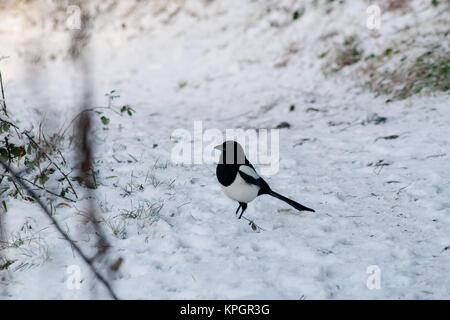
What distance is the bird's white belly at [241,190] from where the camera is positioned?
315 centimetres

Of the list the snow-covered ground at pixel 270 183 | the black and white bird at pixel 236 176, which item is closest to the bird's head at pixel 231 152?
the black and white bird at pixel 236 176

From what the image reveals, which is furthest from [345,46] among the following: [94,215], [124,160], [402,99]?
[94,215]

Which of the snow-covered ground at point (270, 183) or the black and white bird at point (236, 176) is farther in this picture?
the black and white bird at point (236, 176)

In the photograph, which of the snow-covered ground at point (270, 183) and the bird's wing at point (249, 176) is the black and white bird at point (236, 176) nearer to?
the bird's wing at point (249, 176)

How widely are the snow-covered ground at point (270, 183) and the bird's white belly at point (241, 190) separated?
223 millimetres

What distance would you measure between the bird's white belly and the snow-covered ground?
0.73 feet

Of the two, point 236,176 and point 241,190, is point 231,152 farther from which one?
point 241,190

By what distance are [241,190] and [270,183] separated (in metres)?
1.05

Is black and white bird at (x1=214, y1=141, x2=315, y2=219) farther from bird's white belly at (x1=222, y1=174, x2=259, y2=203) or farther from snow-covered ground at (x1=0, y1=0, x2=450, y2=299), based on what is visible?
snow-covered ground at (x1=0, y1=0, x2=450, y2=299)

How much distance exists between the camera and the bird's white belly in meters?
3.15

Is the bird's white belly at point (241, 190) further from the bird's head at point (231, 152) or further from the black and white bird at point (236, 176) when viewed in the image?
the bird's head at point (231, 152)

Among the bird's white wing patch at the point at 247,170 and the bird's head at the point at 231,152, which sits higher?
the bird's head at the point at 231,152

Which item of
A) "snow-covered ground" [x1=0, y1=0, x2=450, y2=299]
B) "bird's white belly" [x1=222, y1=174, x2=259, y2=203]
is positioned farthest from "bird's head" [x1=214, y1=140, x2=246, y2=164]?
"snow-covered ground" [x1=0, y1=0, x2=450, y2=299]

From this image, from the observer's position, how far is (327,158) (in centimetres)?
468
